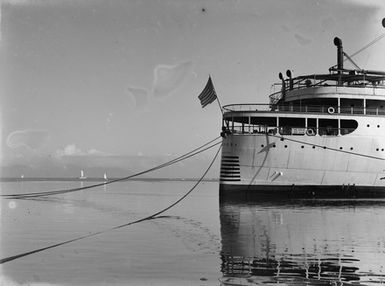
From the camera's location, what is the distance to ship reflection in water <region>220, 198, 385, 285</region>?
38.0ft

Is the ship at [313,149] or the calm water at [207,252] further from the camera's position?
the ship at [313,149]

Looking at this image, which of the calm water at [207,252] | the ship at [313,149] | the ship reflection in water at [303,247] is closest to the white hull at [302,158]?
the ship at [313,149]

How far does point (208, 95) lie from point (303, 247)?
20116mm

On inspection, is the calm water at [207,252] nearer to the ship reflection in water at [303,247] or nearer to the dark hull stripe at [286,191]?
the ship reflection in water at [303,247]

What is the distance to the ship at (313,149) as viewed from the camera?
3516 cm

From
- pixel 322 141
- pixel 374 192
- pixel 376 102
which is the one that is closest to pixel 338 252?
pixel 322 141

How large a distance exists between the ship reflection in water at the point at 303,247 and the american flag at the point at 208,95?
29.1ft

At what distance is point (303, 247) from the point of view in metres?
16.1

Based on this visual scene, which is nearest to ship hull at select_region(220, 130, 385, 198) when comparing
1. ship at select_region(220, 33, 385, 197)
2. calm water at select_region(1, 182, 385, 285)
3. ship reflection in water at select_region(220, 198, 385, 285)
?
ship at select_region(220, 33, 385, 197)

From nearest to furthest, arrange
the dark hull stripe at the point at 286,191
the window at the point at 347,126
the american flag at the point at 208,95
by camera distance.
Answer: the american flag at the point at 208,95 → the dark hull stripe at the point at 286,191 → the window at the point at 347,126

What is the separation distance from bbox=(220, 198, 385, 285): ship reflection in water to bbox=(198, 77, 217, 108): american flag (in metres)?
8.86

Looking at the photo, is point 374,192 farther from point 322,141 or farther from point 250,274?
point 250,274

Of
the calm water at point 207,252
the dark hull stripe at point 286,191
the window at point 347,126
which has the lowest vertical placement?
the calm water at point 207,252

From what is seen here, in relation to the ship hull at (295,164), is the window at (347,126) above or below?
above
